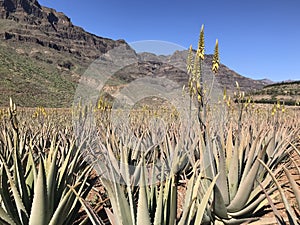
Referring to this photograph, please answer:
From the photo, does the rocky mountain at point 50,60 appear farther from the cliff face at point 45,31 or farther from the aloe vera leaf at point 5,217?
the aloe vera leaf at point 5,217

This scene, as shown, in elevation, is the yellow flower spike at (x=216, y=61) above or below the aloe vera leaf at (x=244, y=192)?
above

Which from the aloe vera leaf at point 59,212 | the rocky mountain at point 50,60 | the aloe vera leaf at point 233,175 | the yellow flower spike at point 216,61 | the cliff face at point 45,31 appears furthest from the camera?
the cliff face at point 45,31

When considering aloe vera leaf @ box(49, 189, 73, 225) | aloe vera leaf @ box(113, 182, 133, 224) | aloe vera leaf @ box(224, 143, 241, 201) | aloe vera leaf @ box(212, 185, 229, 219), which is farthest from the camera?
aloe vera leaf @ box(224, 143, 241, 201)

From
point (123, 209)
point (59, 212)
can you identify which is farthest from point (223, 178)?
point (59, 212)

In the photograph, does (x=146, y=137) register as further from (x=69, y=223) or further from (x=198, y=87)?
(x=69, y=223)

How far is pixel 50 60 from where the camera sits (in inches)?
3265

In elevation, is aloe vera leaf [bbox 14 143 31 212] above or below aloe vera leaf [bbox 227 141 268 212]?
above

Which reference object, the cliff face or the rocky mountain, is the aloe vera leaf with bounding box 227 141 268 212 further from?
the cliff face

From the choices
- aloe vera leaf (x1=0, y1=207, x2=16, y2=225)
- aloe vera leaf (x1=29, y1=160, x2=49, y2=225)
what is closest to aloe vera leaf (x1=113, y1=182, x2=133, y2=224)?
aloe vera leaf (x1=29, y1=160, x2=49, y2=225)

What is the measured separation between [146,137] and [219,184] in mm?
3465

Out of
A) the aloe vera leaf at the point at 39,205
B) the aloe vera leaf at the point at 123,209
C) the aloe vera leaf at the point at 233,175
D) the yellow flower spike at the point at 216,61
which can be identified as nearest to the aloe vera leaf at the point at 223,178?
the aloe vera leaf at the point at 233,175

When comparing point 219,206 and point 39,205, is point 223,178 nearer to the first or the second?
point 219,206

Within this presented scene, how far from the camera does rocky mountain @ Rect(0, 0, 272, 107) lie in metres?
43.7

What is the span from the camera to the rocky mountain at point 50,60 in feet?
143
